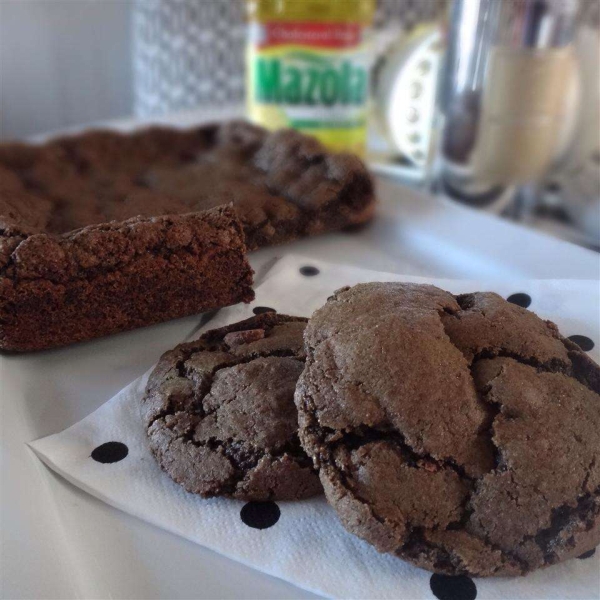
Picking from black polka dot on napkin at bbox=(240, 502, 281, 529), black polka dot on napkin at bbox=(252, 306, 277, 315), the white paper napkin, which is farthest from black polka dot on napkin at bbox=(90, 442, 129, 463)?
black polka dot on napkin at bbox=(252, 306, 277, 315)

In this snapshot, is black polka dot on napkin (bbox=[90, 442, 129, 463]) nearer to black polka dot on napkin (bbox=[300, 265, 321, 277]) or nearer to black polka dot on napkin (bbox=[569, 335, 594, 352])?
black polka dot on napkin (bbox=[300, 265, 321, 277])

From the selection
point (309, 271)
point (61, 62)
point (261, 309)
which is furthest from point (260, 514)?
point (61, 62)

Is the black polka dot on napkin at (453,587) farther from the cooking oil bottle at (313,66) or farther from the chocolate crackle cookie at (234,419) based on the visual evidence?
the cooking oil bottle at (313,66)

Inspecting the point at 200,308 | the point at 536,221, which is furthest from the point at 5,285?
the point at 536,221

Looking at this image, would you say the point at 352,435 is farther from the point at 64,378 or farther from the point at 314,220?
the point at 314,220

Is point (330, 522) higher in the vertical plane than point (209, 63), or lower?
lower

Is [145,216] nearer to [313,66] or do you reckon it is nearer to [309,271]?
[309,271]
